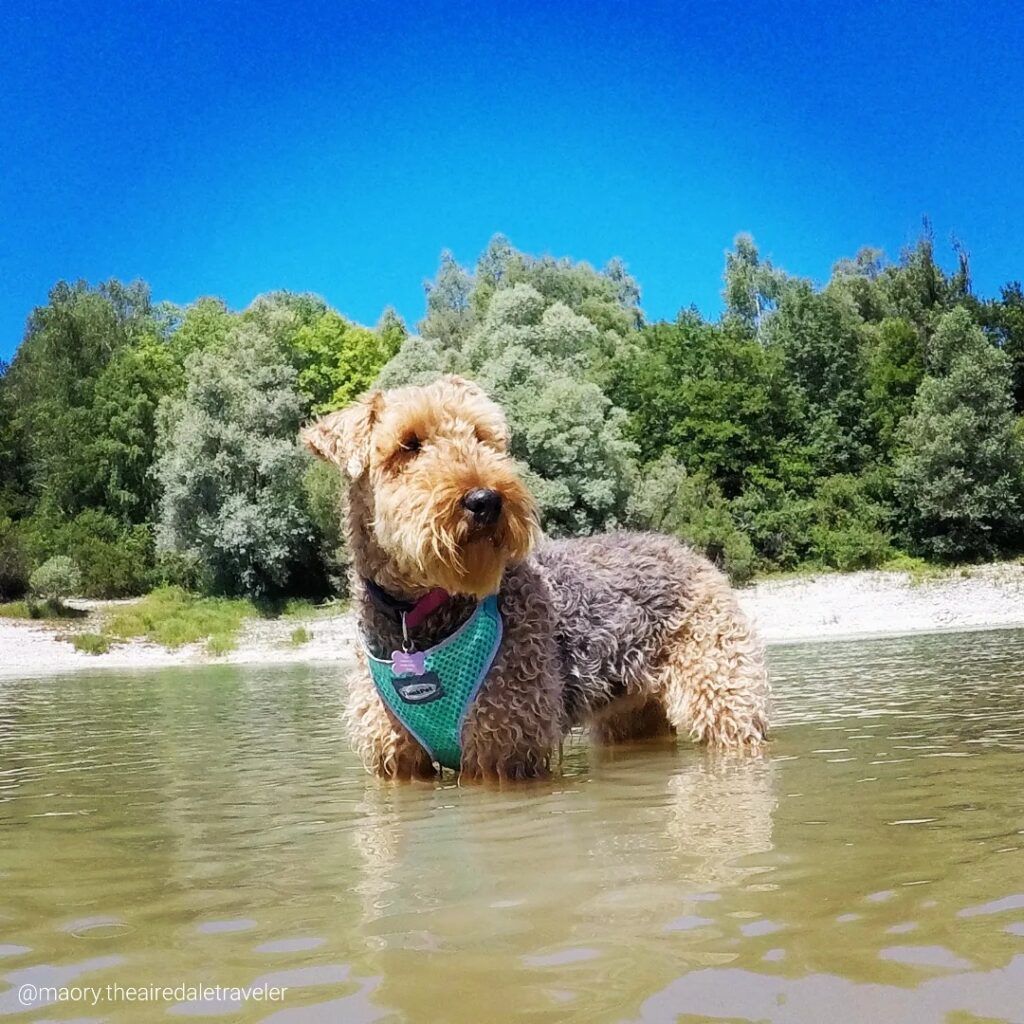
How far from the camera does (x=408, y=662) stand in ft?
15.2

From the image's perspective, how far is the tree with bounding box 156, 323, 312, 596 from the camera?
3781cm

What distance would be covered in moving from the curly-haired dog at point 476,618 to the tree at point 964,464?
37.0 metres

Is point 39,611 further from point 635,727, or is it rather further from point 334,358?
point 635,727

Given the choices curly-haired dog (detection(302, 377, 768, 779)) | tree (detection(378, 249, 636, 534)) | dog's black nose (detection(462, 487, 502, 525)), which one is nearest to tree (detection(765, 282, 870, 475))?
tree (detection(378, 249, 636, 534))

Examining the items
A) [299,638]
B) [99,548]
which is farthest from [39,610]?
[299,638]

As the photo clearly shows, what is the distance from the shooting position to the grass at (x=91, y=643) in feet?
86.9

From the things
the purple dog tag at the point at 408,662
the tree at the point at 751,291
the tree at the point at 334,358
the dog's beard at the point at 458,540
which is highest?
the tree at the point at 751,291

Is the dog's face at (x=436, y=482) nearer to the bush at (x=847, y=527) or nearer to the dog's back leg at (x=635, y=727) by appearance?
the dog's back leg at (x=635, y=727)

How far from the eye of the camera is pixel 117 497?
159 ft

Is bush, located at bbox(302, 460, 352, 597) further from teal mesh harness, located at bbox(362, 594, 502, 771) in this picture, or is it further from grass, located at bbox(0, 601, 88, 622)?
teal mesh harness, located at bbox(362, 594, 502, 771)

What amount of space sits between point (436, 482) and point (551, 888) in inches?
77.3

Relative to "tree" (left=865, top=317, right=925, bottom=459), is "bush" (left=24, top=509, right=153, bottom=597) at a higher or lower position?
lower

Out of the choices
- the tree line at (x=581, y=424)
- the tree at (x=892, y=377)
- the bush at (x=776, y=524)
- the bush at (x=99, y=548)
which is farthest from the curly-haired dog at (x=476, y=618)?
the tree at (x=892, y=377)

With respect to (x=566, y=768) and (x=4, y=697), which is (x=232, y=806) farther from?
(x=4, y=697)
